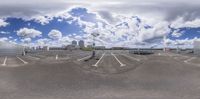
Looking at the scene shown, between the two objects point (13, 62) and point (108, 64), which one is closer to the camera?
point (108, 64)

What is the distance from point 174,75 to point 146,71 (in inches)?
172

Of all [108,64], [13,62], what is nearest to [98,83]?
[108,64]

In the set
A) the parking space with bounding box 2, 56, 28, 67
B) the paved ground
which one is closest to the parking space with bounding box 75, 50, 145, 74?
the paved ground

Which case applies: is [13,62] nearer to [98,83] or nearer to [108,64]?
[108,64]

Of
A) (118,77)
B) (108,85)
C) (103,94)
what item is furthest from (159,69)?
(103,94)

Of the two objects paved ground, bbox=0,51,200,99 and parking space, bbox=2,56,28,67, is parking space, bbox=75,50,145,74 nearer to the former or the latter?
paved ground, bbox=0,51,200,99

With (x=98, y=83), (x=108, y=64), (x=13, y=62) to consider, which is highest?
(x=13, y=62)

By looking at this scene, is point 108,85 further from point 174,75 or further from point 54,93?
point 174,75

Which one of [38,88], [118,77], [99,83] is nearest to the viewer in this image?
[38,88]

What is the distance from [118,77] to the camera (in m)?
49.5

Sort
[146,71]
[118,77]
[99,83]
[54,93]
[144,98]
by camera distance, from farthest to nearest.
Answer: [146,71]
[118,77]
[99,83]
[54,93]
[144,98]

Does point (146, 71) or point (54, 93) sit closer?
point (54, 93)

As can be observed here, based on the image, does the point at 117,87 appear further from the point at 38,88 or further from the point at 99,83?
the point at 38,88

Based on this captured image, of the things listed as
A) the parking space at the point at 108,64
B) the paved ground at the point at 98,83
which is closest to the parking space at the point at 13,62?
the paved ground at the point at 98,83
